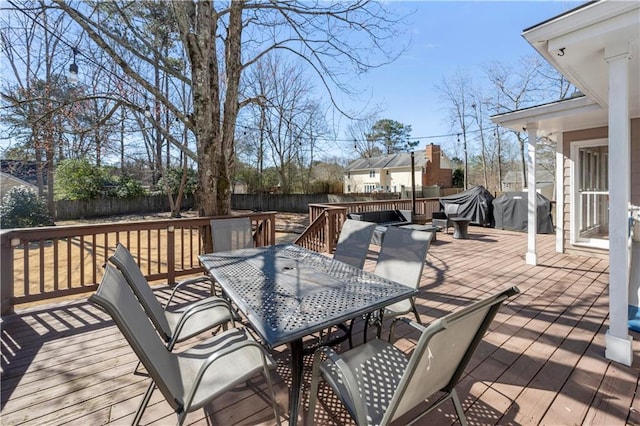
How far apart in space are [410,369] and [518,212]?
9814mm

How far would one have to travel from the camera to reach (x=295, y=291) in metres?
2.11

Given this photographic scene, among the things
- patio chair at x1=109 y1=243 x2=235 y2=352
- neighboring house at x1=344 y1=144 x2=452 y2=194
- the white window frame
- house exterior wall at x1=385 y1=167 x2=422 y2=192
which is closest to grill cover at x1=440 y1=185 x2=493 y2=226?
the white window frame

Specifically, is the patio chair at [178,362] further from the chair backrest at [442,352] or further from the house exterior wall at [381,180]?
the house exterior wall at [381,180]

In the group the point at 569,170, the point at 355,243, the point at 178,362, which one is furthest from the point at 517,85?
the point at 178,362

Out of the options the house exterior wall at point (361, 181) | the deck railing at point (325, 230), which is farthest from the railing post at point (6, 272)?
the house exterior wall at point (361, 181)

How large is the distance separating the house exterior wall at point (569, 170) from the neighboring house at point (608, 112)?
13mm

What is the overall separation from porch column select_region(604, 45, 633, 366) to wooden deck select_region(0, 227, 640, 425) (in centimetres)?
19

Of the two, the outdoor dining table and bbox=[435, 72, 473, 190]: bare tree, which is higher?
bbox=[435, 72, 473, 190]: bare tree

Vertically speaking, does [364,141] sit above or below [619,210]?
above

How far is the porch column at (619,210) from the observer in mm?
2301

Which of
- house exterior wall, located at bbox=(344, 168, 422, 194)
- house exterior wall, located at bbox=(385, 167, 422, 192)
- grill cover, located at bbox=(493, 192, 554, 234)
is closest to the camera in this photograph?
grill cover, located at bbox=(493, 192, 554, 234)

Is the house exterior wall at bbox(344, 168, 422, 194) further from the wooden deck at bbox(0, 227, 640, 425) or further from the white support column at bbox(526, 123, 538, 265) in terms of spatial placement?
the wooden deck at bbox(0, 227, 640, 425)

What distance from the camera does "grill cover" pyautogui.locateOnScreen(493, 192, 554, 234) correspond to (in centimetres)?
855

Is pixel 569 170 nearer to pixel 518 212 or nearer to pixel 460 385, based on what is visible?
pixel 518 212
